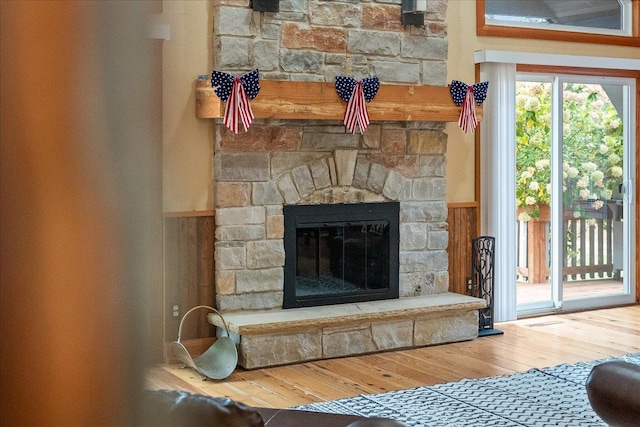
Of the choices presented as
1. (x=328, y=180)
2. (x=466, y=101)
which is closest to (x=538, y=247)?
(x=466, y=101)

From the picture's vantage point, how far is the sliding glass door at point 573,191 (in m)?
6.77

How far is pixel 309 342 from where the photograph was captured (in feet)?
17.0

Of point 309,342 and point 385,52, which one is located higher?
point 385,52

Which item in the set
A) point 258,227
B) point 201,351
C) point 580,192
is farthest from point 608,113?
point 201,351

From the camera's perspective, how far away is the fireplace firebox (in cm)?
548

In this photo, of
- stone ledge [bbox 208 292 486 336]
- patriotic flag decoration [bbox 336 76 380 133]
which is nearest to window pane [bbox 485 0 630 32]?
patriotic flag decoration [bbox 336 76 380 133]

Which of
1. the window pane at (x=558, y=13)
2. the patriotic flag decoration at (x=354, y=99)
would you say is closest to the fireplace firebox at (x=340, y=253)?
the patriotic flag decoration at (x=354, y=99)

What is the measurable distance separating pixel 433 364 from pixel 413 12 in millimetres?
2399

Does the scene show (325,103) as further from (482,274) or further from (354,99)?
(482,274)

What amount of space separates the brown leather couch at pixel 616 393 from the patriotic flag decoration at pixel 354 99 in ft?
7.84

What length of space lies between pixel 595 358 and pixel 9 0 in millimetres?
5331

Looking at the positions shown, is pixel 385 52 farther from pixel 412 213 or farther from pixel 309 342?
pixel 309 342

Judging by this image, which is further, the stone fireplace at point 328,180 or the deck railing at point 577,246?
the deck railing at point 577,246

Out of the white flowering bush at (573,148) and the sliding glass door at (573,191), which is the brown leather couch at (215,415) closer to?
the sliding glass door at (573,191)
